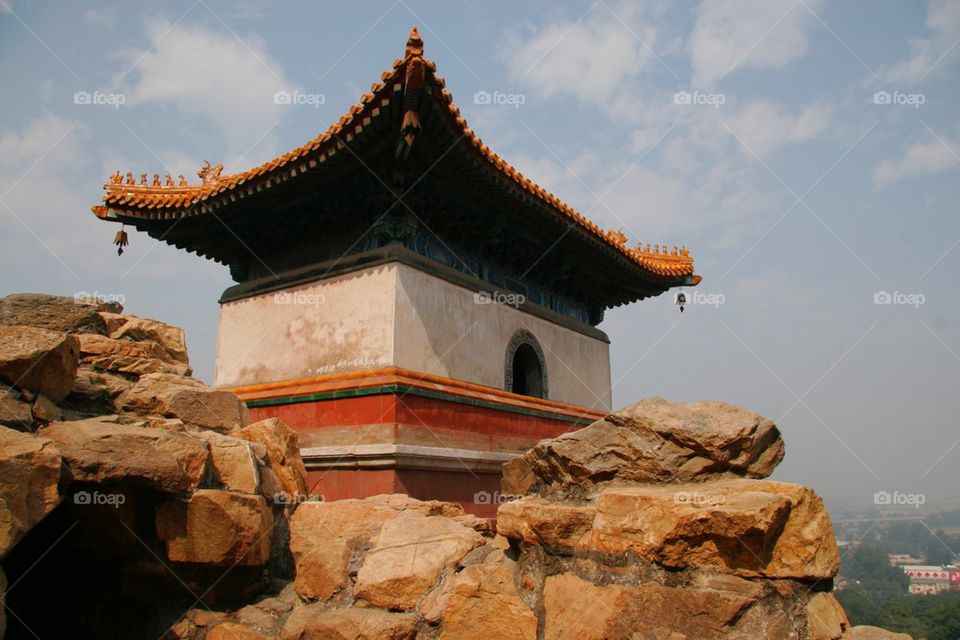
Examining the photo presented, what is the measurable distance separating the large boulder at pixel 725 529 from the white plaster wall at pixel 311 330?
18.0ft

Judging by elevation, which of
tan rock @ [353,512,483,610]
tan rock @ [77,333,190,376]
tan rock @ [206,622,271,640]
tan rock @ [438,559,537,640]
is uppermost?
tan rock @ [77,333,190,376]

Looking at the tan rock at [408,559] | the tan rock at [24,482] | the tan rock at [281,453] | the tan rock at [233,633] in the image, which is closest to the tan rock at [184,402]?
the tan rock at [281,453]

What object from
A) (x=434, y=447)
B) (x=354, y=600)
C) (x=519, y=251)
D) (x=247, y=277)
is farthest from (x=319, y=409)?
(x=354, y=600)

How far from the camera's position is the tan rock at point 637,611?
9.12ft

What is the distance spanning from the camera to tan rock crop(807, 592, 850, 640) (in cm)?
277

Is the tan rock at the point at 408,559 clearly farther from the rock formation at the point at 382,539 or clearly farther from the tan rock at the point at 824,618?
the tan rock at the point at 824,618

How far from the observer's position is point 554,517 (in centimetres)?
332

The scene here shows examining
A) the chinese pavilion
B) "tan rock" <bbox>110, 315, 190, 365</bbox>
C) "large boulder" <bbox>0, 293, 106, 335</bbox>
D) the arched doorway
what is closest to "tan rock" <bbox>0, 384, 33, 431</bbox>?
"large boulder" <bbox>0, 293, 106, 335</bbox>

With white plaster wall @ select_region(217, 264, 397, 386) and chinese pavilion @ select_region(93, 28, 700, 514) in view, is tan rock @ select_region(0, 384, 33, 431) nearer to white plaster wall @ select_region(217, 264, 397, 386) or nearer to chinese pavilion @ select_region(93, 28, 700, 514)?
chinese pavilion @ select_region(93, 28, 700, 514)

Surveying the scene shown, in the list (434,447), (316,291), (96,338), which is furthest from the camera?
(316,291)

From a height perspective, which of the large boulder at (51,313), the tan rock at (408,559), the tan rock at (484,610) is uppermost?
the large boulder at (51,313)

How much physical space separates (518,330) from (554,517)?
7657mm

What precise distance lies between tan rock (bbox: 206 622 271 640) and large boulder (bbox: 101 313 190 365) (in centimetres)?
277

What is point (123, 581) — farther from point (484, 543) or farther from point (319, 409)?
point (319, 409)
